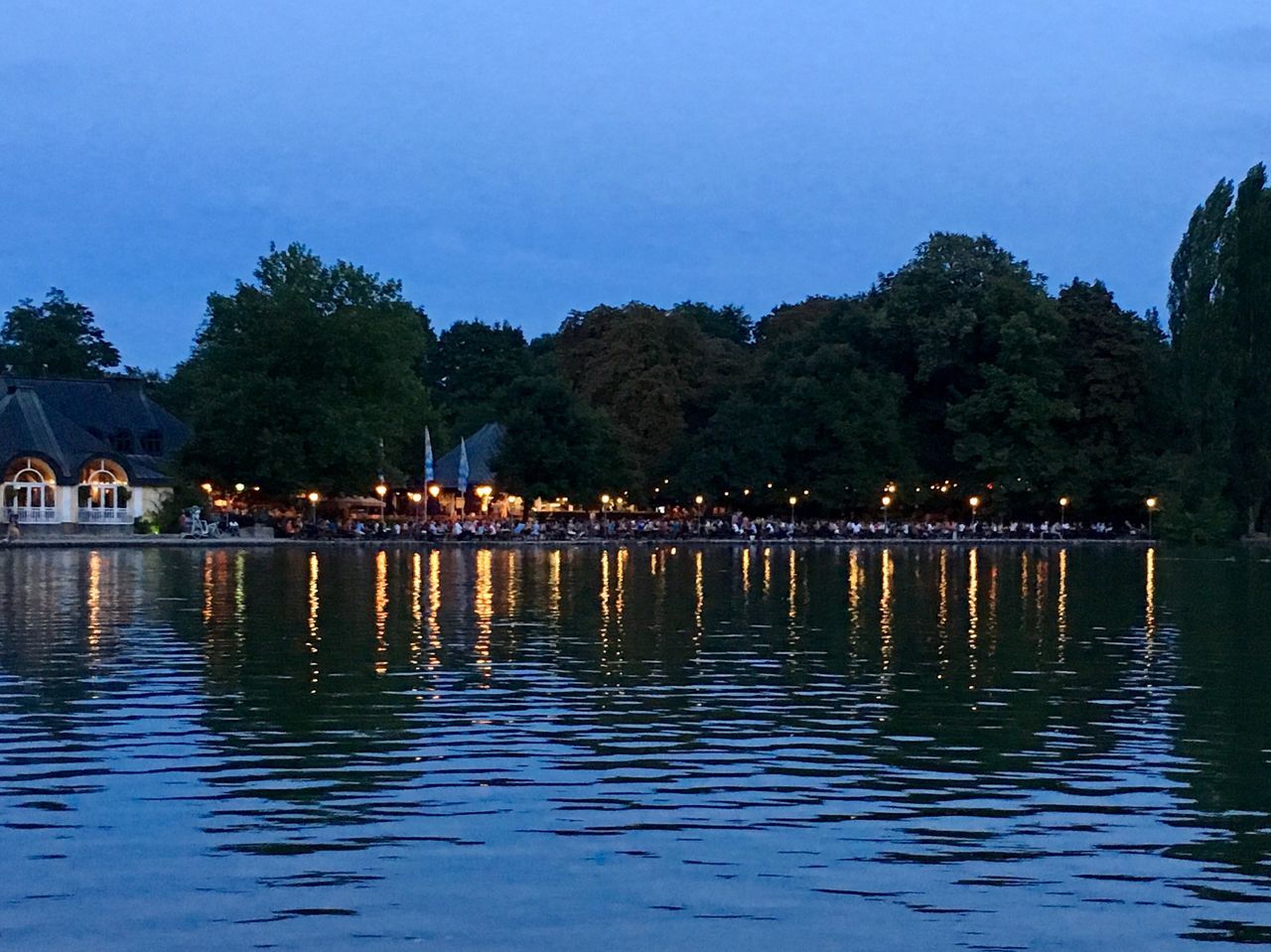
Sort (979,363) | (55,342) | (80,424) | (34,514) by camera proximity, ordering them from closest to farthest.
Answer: (34,514), (80,424), (979,363), (55,342)

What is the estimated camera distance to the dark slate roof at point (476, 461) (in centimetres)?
7923

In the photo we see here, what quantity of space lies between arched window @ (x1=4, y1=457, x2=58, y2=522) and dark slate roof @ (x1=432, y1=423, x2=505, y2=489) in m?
19.9

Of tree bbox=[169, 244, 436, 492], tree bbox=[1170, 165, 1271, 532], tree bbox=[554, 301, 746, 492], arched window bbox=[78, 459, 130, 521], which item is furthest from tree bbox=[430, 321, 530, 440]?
tree bbox=[1170, 165, 1271, 532]

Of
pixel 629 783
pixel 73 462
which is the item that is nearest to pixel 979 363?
pixel 73 462

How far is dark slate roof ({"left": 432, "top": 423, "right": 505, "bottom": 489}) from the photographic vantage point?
7923cm

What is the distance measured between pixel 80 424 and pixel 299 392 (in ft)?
46.0

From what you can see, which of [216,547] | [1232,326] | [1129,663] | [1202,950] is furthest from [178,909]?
[1232,326]

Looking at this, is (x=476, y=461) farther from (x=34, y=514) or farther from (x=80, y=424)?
(x=34, y=514)

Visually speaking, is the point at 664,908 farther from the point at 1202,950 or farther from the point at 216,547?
the point at 216,547

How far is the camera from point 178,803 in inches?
445

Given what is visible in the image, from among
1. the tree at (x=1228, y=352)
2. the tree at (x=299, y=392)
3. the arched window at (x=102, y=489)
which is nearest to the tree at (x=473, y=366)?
the tree at (x=299, y=392)

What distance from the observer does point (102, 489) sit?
65625 millimetres

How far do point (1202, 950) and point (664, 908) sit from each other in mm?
2566

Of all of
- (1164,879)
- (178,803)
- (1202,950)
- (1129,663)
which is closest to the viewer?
(1202,950)
